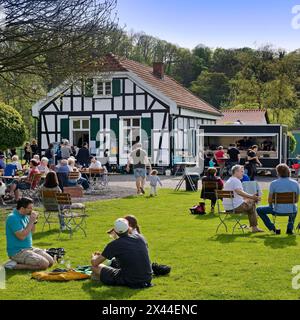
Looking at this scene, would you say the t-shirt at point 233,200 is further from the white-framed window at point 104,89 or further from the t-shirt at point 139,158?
the white-framed window at point 104,89

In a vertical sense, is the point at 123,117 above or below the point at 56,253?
above

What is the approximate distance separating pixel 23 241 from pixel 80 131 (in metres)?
25.4

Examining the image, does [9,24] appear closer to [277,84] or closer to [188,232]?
[188,232]

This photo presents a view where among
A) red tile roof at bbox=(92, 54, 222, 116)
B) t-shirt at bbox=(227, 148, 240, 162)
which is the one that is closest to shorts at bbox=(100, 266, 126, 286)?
t-shirt at bbox=(227, 148, 240, 162)

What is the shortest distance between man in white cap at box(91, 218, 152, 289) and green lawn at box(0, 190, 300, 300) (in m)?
0.17

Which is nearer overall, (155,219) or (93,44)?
(155,219)

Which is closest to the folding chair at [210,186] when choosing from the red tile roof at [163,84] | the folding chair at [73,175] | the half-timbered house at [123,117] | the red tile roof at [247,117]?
the folding chair at [73,175]

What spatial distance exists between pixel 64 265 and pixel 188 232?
12.0ft

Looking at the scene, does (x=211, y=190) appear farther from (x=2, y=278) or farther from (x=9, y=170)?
(x=2, y=278)

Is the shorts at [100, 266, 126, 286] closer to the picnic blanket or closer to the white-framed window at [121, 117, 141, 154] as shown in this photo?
the picnic blanket

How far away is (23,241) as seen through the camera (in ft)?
28.2

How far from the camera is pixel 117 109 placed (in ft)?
108

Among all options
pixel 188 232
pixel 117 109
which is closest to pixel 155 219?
pixel 188 232

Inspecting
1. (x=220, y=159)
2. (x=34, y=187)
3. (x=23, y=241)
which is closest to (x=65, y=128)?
(x=220, y=159)
